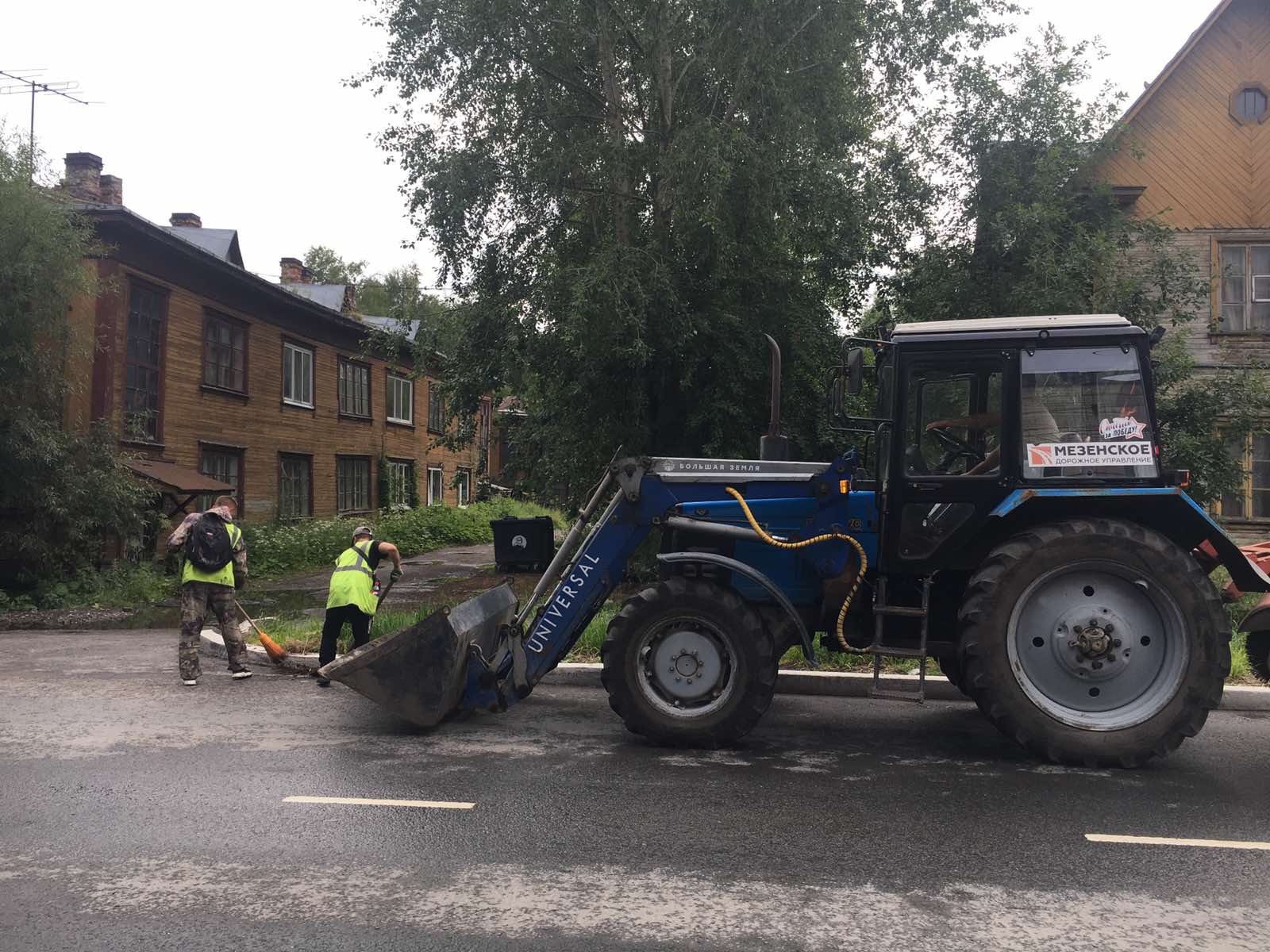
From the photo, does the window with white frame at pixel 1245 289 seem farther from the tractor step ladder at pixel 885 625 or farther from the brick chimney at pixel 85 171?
the brick chimney at pixel 85 171

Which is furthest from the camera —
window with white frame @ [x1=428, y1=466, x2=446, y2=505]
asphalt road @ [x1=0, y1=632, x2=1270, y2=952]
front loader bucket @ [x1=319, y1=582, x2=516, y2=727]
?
window with white frame @ [x1=428, y1=466, x2=446, y2=505]

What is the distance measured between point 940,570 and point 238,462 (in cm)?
1902

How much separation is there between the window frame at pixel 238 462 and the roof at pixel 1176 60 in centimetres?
1863

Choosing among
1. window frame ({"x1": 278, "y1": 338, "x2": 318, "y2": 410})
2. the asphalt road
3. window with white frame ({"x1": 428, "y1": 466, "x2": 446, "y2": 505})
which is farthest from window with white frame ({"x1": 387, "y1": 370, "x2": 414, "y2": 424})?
the asphalt road

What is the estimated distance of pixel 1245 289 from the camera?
59.0 ft

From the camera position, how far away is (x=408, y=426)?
106 ft

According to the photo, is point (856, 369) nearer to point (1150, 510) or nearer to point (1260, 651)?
point (1150, 510)

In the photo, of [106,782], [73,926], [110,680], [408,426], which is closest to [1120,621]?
[73,926]

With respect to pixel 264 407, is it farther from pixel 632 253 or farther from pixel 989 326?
pixel 989 326

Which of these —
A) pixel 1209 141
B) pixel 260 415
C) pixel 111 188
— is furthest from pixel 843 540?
pixel 111 188

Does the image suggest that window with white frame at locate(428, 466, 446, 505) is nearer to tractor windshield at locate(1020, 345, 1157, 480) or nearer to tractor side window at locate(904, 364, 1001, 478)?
tractor side window at locate(904, 364, 1001, 478)

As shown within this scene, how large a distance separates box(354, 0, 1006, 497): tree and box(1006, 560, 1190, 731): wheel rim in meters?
8.20

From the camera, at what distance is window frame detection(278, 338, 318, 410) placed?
24484mm

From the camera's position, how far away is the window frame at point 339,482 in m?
27.1
